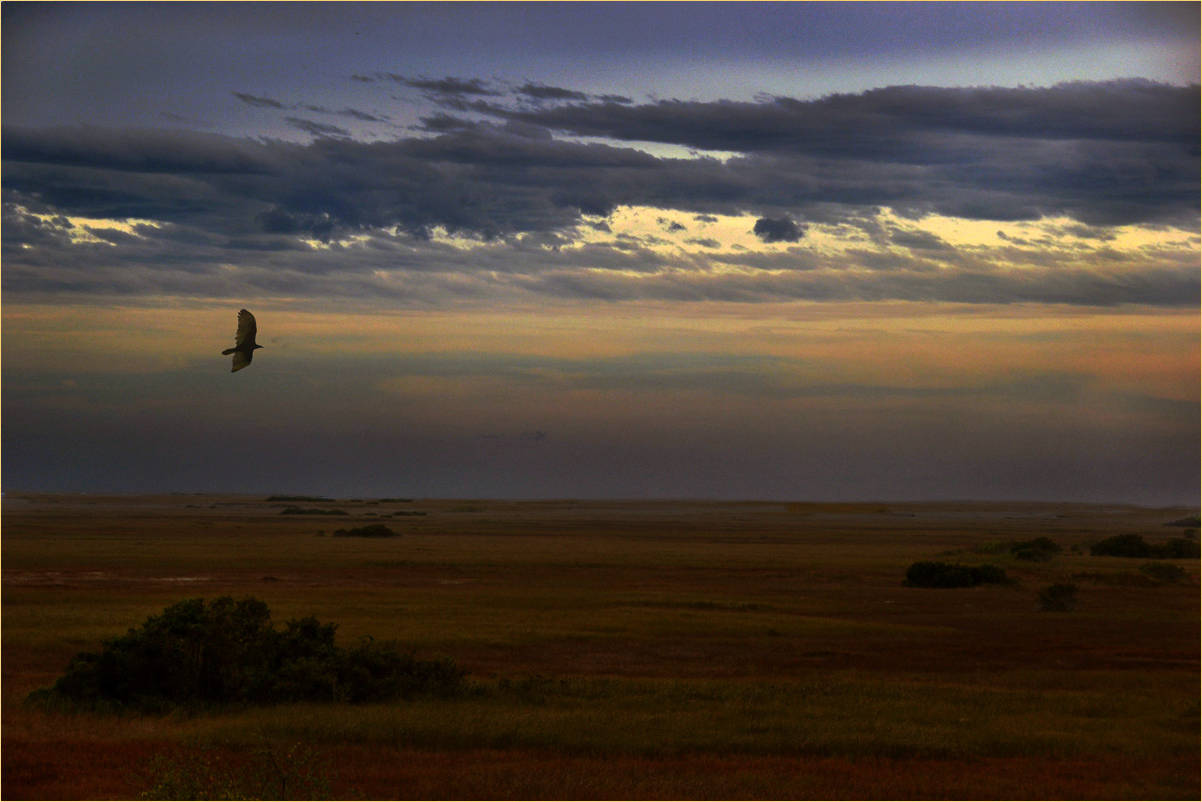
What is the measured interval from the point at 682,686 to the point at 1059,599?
27.1m

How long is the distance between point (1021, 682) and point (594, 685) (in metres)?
11.9

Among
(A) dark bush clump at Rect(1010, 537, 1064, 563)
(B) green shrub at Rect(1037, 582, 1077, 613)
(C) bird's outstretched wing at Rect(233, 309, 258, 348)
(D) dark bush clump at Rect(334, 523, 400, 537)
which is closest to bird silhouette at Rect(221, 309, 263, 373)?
(C) bird's outstretched wing at Rect(233, 309, 258, 348)

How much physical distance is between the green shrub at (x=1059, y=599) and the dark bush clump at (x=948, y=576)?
1068 cm

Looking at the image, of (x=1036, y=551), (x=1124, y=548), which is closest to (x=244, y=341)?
(x=1036, y=551)

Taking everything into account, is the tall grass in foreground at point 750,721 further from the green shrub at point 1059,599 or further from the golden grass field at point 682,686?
the green shrub at point 1059,599

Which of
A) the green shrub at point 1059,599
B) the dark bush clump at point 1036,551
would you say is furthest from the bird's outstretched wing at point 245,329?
the dark bush clump at point 1036,551

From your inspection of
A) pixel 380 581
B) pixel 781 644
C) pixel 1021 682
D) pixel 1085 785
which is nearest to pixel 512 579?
pixel 380 581

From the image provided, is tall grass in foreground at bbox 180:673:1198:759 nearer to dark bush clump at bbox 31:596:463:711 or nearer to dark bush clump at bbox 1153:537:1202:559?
dark bush clump at bbox 31:596:463:711

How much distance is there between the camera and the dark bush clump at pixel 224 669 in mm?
23094

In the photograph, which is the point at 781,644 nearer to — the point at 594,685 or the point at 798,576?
the point at 594,685

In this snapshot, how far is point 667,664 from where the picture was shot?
105 ft

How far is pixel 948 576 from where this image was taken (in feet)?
191

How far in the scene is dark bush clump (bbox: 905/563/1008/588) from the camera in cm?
5778

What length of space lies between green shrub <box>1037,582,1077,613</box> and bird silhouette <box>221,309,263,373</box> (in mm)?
39553
